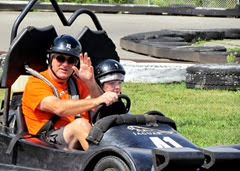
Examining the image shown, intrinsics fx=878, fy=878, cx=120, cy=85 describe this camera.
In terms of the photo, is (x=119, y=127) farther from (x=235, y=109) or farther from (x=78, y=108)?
(x=235, y=109)

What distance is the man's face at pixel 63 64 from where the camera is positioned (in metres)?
5.49

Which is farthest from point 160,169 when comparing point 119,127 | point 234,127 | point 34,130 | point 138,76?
point 138,76

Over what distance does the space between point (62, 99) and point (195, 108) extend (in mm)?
3587

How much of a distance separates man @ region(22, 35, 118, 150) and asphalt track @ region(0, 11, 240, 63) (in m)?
10.3

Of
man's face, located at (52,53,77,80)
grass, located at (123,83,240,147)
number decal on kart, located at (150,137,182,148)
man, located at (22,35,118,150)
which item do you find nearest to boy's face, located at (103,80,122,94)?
man, located at (22,35,118,150)

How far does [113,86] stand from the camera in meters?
5.47

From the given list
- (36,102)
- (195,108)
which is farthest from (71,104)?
(195,108)

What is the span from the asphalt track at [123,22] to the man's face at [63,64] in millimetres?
10325

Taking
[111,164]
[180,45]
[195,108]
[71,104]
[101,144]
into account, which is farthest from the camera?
[180,45]

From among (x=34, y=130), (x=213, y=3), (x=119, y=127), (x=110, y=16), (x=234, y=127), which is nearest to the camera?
(x=119, y=127)

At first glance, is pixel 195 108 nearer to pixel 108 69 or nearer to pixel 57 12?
pixel 57 12

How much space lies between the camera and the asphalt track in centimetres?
1729

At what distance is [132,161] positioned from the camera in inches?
185

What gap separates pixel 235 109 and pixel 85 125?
387 centimetres
